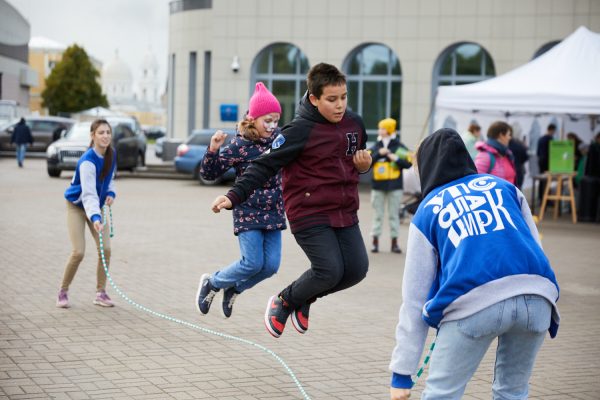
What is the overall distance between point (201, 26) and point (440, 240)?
106ft

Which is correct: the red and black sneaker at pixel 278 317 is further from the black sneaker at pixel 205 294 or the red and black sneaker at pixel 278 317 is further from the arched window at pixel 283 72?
the arched window at pixel 283 72

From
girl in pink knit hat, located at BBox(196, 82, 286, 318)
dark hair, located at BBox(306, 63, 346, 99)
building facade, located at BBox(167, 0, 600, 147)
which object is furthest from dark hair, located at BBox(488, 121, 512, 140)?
building facade, located at BBox(167, 0, 600, 147)

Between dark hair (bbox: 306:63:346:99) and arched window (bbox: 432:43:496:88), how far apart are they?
23.6 metres

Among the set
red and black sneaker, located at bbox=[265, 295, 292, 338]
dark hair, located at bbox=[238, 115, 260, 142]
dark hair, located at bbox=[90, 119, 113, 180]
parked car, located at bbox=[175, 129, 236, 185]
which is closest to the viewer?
red and black sneaker, located at bbox=[265, 295, 292, 338]

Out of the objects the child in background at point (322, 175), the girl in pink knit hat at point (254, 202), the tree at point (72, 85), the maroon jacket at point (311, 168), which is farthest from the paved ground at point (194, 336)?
the tree at point (72, 85)

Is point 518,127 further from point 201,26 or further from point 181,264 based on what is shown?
point 201,26

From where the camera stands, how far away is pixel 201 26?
115 ft

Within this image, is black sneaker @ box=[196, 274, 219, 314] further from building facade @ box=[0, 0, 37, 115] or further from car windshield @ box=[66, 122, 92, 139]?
building facade @ box=[0, 0, 37, 115]

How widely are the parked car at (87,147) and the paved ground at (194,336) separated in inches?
552

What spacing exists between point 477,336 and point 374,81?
86.6ft

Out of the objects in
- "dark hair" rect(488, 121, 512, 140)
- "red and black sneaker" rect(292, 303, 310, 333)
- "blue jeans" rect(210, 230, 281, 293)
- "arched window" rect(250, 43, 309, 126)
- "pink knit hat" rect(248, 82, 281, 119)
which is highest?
"arched window" rect(250, 43, 309, 126)

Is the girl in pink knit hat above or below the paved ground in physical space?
above

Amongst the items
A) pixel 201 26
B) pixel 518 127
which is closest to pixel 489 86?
pixel 518 127

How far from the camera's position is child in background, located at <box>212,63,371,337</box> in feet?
18.0
